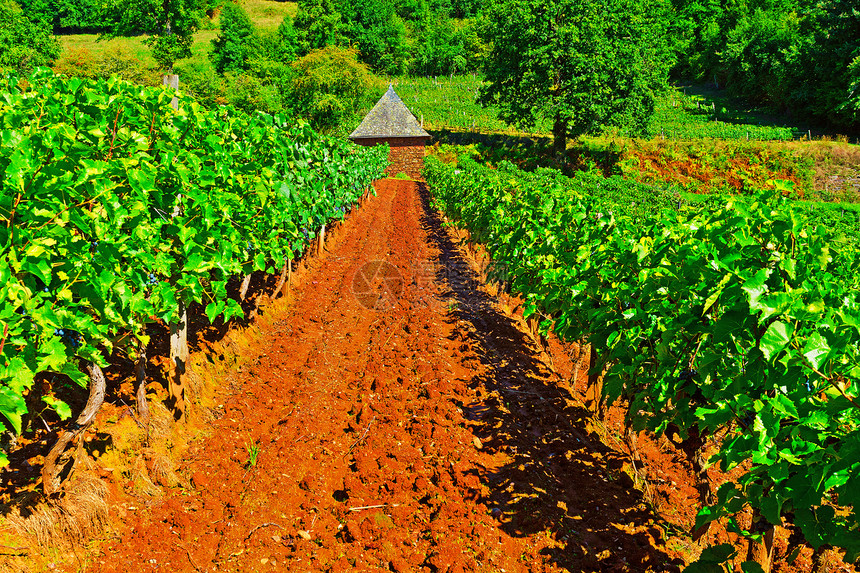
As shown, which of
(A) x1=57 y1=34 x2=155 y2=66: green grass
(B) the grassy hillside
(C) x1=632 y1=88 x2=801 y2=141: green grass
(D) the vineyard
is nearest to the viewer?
(D) the vineyard

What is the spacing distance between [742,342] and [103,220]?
3.89 m

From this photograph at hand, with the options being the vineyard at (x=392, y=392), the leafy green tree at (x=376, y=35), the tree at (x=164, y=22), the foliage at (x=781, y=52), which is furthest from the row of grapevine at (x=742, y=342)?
the leafy green tree at (x=376, y=35)

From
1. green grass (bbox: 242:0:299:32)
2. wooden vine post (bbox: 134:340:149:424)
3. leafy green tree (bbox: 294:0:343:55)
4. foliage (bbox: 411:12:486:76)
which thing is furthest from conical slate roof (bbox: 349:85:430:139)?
green grass (bbox: 242:0:299:32)

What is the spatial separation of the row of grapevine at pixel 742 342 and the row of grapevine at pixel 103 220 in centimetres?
319

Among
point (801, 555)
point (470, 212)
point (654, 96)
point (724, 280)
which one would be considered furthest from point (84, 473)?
point (654, 96)

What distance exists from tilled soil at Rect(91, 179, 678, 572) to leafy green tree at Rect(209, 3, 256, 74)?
234ft

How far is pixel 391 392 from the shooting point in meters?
5.34

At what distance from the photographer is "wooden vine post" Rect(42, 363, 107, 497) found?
3.13 metres

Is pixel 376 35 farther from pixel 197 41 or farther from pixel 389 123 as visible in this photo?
pixel 389 123

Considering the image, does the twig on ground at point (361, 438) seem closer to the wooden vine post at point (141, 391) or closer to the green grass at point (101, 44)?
the wooden vine post at point (141, 391)

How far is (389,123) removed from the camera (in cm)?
4259

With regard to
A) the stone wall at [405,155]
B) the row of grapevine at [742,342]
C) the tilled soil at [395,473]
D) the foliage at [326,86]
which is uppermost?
the foliage at [326,86]

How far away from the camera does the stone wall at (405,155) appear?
4175cm

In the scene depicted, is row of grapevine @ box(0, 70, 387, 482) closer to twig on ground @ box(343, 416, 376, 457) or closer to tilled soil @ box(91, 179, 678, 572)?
tilled soil @ box(91, 179, 678, 572)
